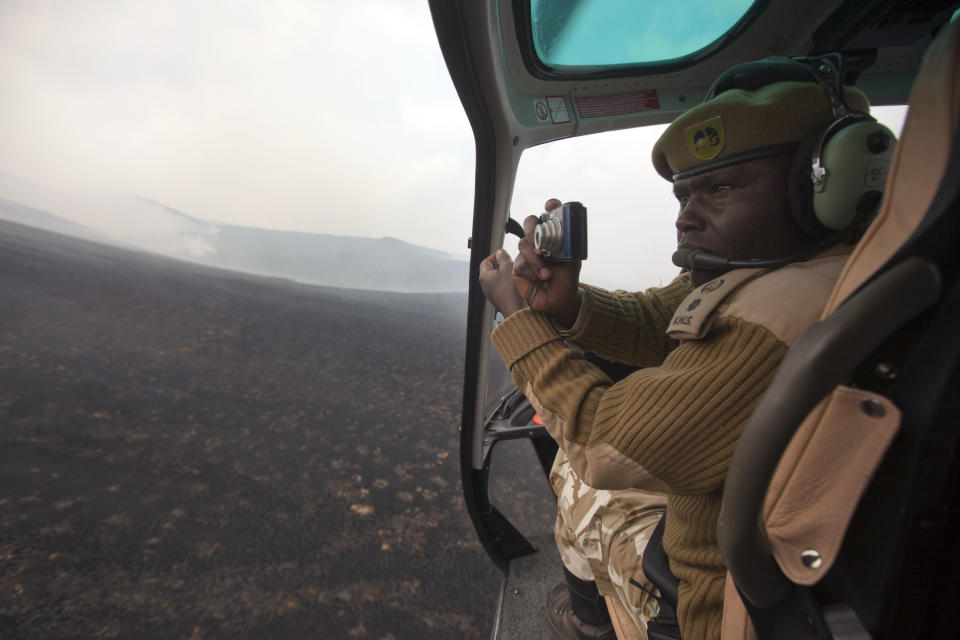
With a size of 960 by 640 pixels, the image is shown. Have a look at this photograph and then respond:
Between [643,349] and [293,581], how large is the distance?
5.29ft

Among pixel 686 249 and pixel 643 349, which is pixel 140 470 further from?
pixel 686 249

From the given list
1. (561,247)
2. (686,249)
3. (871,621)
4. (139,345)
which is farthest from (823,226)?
(139,345)

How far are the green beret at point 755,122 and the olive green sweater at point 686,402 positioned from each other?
24 cm

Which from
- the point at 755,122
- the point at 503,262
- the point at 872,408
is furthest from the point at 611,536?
the point at 755,122

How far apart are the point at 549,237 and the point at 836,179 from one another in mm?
434

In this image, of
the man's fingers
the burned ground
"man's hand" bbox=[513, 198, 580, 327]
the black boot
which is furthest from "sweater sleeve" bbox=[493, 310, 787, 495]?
the burned ground

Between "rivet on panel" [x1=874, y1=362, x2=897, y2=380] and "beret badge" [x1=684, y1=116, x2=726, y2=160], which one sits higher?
"beret badge" [x1=684, y1=116, x2=726, y2=160]

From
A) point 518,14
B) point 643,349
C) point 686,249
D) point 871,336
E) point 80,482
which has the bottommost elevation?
point 80,482

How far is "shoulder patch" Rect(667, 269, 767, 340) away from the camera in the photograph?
1.95ft

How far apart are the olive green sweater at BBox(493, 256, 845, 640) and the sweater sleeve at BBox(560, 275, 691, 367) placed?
34 cm

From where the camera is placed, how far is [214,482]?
203 centimetres

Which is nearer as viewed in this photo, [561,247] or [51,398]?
[561,247]

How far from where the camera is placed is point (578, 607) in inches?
56.4

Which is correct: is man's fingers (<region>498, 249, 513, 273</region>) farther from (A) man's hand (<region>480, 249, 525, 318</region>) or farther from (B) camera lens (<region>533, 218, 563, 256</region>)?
(B) camera lens (<region>533, 218, 563, 256</region>)
